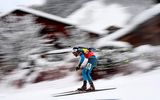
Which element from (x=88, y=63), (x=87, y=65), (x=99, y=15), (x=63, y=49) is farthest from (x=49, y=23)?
(x=87, y=65)

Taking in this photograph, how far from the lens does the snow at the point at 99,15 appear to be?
4250 cm

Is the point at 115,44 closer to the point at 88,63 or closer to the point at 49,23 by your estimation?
the point at 88,63

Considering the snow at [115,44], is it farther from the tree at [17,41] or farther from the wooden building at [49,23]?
the wooden building at [49,23]

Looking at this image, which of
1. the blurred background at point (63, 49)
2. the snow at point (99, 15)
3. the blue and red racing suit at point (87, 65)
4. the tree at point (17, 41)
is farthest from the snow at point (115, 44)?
the snow at point (99, 15)

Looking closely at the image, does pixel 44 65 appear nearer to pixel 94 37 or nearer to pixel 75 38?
pixel 75 38

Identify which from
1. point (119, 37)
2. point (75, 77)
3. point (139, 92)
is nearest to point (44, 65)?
point (75, 77)

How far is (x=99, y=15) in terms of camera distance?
46.6 metres

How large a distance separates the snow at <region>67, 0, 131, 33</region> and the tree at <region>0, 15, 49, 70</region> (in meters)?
14.4

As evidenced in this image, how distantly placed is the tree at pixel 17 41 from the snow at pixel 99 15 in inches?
566

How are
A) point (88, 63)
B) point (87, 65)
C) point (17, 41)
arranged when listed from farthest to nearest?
point (17, 41) < point (88, 63) < point (87, 65)

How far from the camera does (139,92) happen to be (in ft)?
39.8

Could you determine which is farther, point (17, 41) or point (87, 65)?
point (17, 41)

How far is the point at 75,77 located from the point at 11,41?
22.7ft

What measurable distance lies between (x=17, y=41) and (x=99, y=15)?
884 inches
